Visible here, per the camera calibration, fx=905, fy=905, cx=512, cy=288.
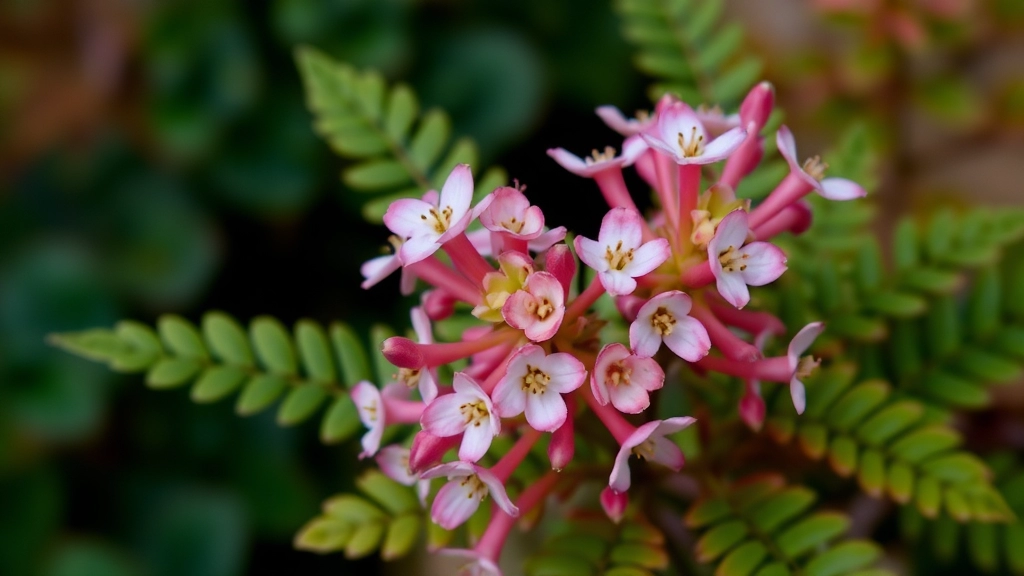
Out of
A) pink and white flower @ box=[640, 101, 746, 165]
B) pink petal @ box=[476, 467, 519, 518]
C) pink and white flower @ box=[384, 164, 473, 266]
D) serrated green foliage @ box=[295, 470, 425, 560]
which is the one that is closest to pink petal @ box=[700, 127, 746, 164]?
pink and white flower @ box=[640, 101, 746, 165]

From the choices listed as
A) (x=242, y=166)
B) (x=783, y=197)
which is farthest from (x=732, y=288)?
(x=242, y=166)

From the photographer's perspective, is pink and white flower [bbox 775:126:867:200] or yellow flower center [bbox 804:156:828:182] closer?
pink and white flower [bbox 775:126:867:200]

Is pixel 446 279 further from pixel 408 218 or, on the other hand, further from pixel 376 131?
pixel 376 131

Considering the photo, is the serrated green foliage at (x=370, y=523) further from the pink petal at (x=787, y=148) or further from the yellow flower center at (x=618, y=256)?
the pink petal at (x=787, y=148)

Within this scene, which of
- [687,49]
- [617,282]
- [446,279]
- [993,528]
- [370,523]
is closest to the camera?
[617,282]

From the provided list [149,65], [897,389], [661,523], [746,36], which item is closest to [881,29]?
[746,36]

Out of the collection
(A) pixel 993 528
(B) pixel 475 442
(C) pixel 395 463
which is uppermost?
(B) pixel 475 442

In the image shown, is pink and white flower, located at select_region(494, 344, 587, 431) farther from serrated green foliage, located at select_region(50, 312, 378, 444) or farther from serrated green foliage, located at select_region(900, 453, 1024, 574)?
serrated green foliage, located at select_region(900, 453, 1024, 574)
